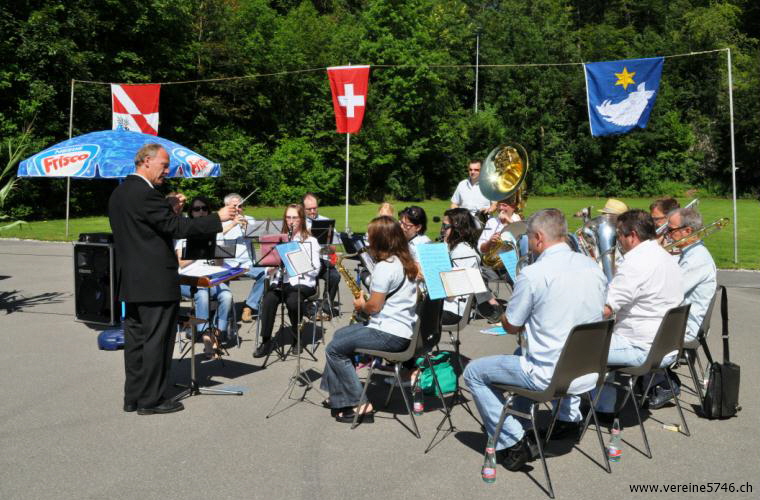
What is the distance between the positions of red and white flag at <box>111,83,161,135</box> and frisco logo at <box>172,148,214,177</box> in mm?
6328

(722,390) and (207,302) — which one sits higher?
(207,302)

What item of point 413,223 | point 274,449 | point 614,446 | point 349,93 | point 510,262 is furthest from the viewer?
point 349,93

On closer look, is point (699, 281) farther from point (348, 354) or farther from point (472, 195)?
point (472, 195)

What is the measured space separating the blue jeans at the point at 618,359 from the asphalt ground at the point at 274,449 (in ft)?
0.95

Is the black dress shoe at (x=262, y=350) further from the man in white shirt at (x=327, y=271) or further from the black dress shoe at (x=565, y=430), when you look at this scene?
the black dress shoe at (x=565, y=430)

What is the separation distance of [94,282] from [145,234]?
1446 mm

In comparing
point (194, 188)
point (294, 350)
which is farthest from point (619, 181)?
point (294, 350)

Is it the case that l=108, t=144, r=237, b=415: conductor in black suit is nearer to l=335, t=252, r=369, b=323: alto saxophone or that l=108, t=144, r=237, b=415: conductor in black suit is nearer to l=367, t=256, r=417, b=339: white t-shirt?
l=335, t=252, r=369, b=323: alto saxophone

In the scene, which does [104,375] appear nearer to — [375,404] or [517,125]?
[375,404]

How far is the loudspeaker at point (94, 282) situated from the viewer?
636 cm

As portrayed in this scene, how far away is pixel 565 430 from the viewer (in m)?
5.08

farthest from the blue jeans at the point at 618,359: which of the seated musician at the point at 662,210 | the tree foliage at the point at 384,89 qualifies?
the tree foliage at the point at 384,89

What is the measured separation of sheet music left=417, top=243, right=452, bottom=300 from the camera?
4953 mm

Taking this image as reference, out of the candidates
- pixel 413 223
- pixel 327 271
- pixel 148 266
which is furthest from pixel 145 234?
pixel 327 271
